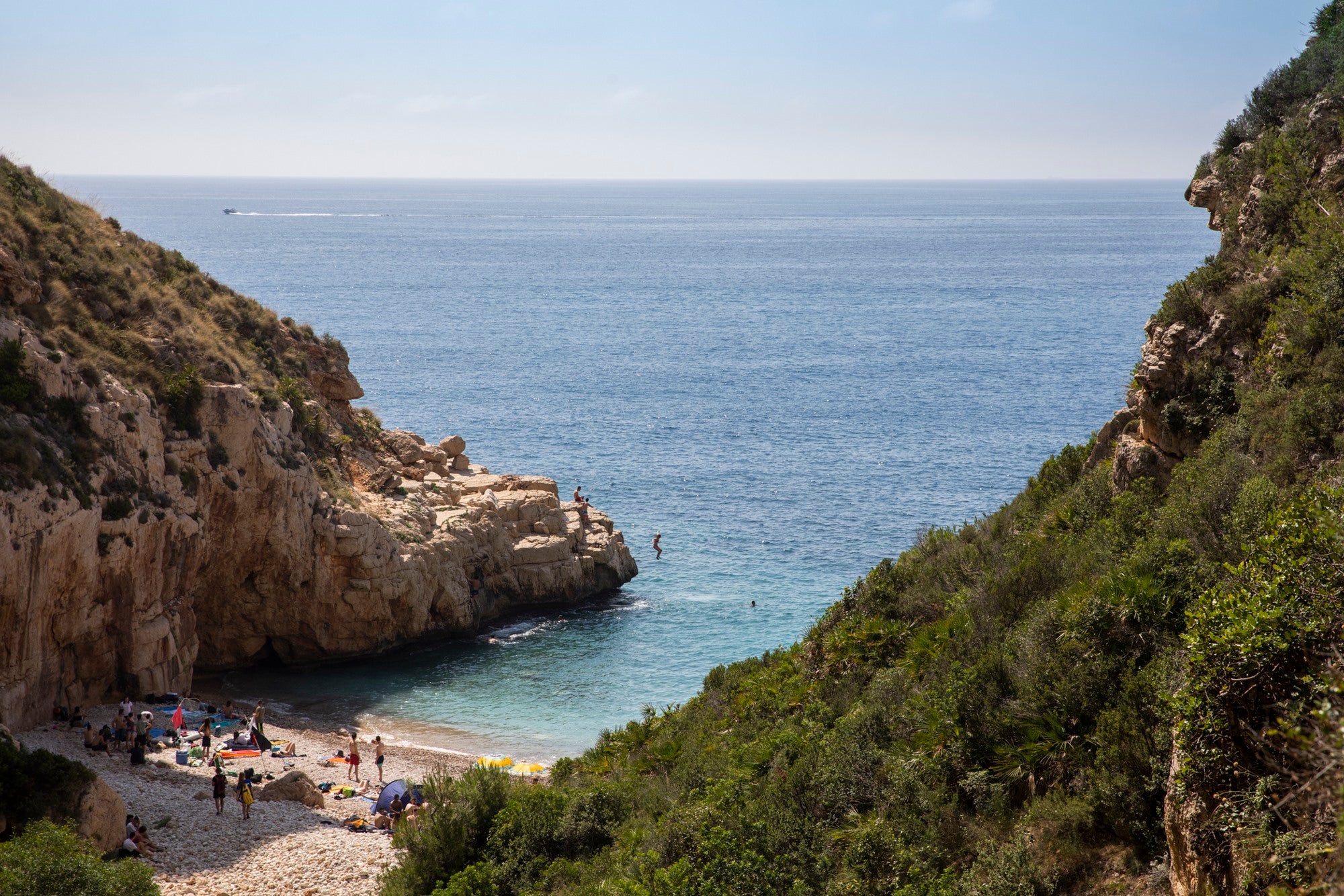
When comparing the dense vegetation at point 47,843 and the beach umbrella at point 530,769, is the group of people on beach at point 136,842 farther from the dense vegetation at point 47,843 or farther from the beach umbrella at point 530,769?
the beach umbrella at point 530,769

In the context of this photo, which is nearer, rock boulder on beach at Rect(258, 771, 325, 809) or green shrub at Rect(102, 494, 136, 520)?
rock boulder on beach at Rect(258, 771, 325, 809)

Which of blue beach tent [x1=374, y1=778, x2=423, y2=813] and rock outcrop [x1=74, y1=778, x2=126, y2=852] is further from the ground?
rock outcrop [x1=74, y1=778, x2=126, y2=852]

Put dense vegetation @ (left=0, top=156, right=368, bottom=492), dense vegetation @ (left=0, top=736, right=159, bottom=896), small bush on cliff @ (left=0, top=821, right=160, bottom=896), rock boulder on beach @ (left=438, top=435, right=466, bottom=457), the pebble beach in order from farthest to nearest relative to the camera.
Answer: rock boulder on beach @ (left=438, top=435, right=466, bottom=457)
dense vegetation @ (left=0, top=156, right=368, bottom=492)
the pebble beach
dense vegetation @ (left=0, top=736, right=159, bottom=896)
small bush on cliff @ (left=0, top=821, right=160, bottom=896)

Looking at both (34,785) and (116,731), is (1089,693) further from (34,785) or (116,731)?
(116,731)

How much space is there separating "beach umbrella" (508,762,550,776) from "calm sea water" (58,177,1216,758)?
199cm

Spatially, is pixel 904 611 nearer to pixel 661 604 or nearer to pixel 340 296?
pixel 661 604

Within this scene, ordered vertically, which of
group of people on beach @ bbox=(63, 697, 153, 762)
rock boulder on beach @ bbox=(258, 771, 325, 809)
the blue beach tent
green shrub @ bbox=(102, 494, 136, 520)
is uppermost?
green shrub @ bbox=(102, 494, 136, 520)

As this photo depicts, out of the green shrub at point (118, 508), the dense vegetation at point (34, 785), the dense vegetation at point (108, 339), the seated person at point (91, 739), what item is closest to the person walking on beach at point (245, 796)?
the seated person at point (91, 739)

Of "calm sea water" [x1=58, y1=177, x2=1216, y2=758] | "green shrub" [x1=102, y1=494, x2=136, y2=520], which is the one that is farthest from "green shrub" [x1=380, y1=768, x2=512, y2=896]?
"green shrub" [x1=102, y1=494, x2=136, y2=520]

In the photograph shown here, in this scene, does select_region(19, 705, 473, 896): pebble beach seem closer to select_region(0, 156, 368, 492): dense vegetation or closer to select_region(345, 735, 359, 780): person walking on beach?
select_region(345, 735, 359, 780): person walking on beach

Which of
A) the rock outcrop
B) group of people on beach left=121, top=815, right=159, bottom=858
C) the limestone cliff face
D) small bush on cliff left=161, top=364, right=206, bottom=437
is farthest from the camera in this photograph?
small bush on cliff left=161, top=364, right=206, bottom=437

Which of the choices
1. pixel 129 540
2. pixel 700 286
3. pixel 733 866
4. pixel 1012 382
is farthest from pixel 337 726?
pixel 700 286

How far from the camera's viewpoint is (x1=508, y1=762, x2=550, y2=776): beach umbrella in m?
27.2

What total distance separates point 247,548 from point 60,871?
20.7 meters
